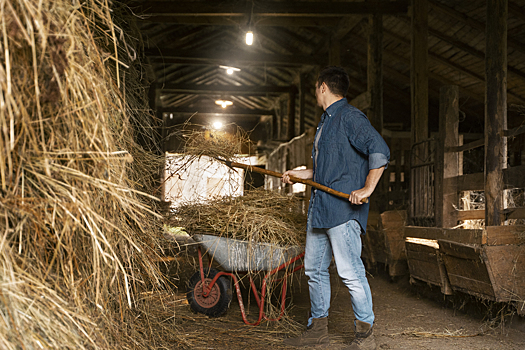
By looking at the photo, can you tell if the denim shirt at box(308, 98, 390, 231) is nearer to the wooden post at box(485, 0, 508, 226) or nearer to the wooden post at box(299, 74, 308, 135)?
the wooden post at box(485, 0, 508, 226)

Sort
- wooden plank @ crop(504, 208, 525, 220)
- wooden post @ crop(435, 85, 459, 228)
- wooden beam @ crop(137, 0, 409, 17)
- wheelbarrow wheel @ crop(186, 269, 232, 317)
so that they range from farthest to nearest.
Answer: wooden beam @ crop(137, 0, 409, 17), wooden post @ crop(435, 85, 459, 228), wooden plank @ crop(504, 208, 525, 220), wheelbarrow wheel @ crop(186, 269, 232, 317)

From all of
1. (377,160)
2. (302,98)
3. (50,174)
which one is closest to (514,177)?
(377,160)

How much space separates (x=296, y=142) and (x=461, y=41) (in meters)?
3.46

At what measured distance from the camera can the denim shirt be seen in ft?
8.36

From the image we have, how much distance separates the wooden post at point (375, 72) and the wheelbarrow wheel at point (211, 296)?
363 cm

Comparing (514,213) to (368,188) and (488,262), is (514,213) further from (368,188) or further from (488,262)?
(368,188)

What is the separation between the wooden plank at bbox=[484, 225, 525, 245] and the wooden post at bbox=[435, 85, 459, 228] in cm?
137

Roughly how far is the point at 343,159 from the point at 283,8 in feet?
14.9

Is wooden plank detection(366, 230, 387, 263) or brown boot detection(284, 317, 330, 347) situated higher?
wooden plank detection(366, 230, 387, 263)

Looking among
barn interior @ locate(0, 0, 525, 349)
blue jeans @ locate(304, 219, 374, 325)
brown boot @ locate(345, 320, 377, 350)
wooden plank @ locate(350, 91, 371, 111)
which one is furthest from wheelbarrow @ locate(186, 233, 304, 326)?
wooden plank @ locate(350, 91, 371, 111)

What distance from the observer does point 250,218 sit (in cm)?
311

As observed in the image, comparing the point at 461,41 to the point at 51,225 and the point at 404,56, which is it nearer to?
the point at 404,56

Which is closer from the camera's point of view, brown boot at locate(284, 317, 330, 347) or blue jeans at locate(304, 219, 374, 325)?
blue jeans at locate(304, 219, 374, 325)

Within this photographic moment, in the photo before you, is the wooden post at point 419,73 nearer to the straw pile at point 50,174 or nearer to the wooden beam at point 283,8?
the wooden beam at point 283,8
